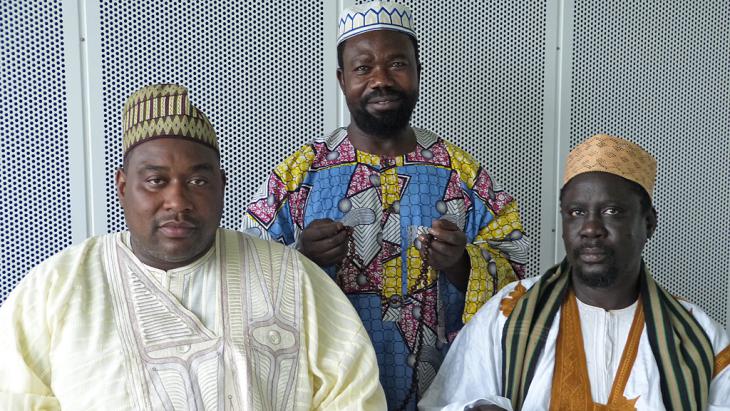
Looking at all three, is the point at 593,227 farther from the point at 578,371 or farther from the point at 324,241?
the point at 324,241

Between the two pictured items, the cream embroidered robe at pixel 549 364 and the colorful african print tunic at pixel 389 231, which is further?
the colorful african print tunic at pixel 389 231

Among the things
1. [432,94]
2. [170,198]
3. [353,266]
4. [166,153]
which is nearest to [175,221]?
[170,198]

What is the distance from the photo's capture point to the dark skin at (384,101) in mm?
2199

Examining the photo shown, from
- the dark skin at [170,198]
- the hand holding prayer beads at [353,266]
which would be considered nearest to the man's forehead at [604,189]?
the hand holding prayer beads at [353,266]

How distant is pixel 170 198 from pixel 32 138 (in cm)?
164

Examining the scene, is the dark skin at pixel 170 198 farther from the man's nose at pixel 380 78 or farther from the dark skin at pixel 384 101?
the man's nose at pixel 380 78

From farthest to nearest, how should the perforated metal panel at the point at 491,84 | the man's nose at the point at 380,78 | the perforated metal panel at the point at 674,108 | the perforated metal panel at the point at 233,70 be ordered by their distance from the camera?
the perforated metal panel at the point at 674,108
the perforated metal panel at the point at 491,84
the perforated metal panel at the point at 233,70
the man's nose at the point at 380,78

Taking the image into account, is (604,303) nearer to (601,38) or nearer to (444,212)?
(444,212)

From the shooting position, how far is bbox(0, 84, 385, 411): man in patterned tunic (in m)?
1.70

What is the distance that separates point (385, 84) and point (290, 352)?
1.03 meters

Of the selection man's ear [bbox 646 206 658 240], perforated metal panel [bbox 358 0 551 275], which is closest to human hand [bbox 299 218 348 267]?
man's ear [bbox 646 206 658 240]

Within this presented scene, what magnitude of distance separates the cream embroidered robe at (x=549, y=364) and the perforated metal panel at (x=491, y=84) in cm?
134

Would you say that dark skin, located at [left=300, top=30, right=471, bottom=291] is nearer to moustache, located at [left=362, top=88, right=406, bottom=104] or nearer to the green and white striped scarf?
moustache, located at [left=362, top=88, right=406, bottom=104]

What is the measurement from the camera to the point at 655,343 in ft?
6.86
